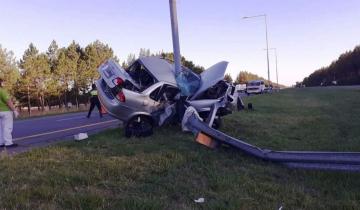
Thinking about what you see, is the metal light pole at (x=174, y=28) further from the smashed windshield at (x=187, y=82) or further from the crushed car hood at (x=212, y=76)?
the crushed car hood at (x=212, y=76)

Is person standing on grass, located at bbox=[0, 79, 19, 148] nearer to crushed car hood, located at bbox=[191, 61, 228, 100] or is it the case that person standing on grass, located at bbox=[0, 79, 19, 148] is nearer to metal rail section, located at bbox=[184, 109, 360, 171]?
crushed car hood, located at bbox=[191, 61, 228, 100]

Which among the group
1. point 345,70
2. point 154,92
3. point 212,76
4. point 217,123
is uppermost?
point 345,70

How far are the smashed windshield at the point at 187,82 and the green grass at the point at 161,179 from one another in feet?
6.51

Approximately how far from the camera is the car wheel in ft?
30.6

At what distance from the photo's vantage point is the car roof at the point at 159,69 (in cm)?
1001

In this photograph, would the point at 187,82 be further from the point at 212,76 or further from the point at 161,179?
the point at 161,179

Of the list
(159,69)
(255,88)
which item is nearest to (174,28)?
(159,69)

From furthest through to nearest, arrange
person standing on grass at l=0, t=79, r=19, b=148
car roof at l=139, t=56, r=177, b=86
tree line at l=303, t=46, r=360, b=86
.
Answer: tree line at l=303, t=46, r=360, b=86 → car roof at l=139, t=56, r=177, b=86 → person standing on grass at l=0, t=79, r=19, b=148

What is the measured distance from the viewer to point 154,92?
32.0 feet

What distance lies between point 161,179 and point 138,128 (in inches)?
159

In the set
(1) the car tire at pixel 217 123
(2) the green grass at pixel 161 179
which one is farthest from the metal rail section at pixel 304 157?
(1) the car tire at pixel 217 123

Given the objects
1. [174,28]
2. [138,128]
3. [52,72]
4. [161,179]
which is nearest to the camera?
[161,179]

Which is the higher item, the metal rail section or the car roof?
the car roof

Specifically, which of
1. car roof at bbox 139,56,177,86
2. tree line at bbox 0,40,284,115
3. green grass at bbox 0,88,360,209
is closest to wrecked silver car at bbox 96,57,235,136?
car roof at bbox 139,56,177,86
